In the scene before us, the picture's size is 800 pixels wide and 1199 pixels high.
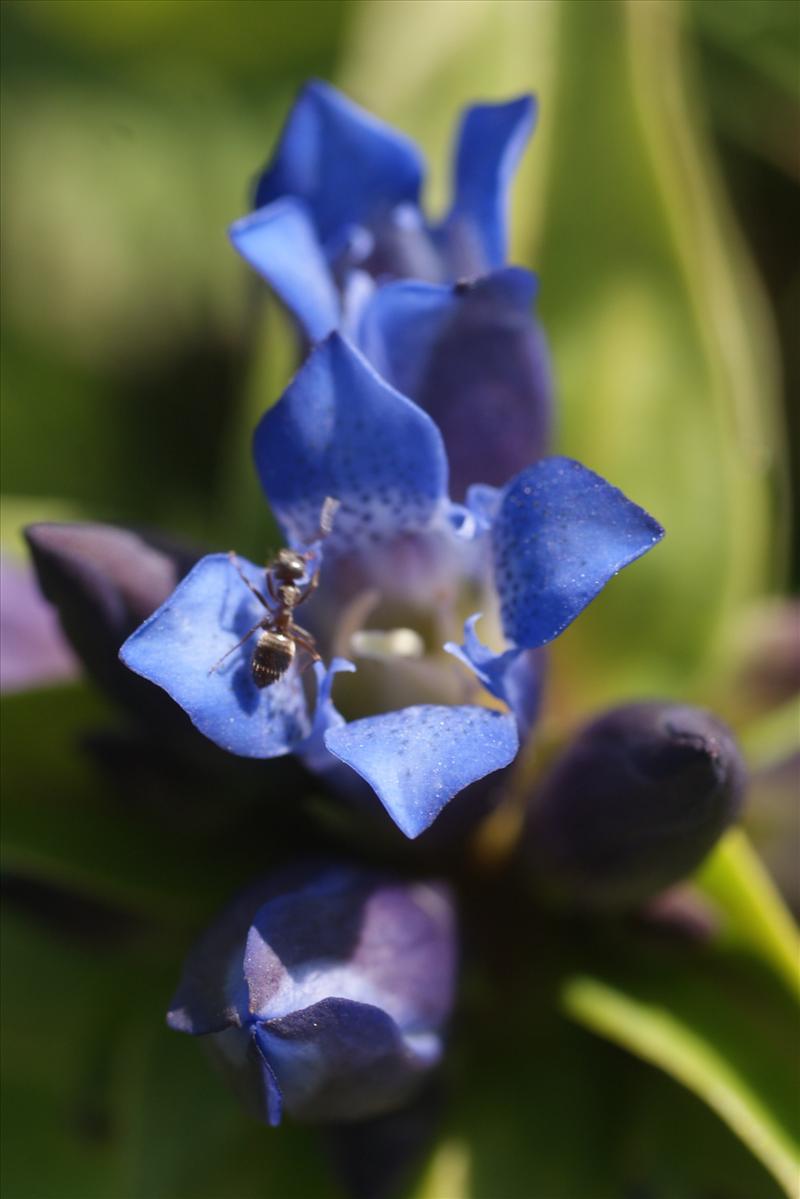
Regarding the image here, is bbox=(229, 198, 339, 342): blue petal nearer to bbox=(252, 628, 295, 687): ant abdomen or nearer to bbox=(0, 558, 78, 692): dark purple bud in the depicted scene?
bbox=(252, 628, 295, 687): ant abdomen

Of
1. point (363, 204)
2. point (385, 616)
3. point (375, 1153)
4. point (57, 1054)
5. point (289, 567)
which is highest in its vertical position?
point (363, 204)

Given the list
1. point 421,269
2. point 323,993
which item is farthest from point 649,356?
point 323,993

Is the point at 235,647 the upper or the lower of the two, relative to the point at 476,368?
lower

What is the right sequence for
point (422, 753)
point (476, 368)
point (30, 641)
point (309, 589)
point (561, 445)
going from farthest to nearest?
point (561, 445)
point (30, 641)
point (476, 368)
point (309, 589)
point (422, 753)

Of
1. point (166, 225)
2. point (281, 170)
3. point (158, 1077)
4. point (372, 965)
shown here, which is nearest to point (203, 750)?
point (372, 965)

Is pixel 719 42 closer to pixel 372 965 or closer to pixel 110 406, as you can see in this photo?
pixel 110 406

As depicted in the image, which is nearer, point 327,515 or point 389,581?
point 327,515

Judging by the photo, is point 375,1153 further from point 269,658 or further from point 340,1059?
point 269,658
